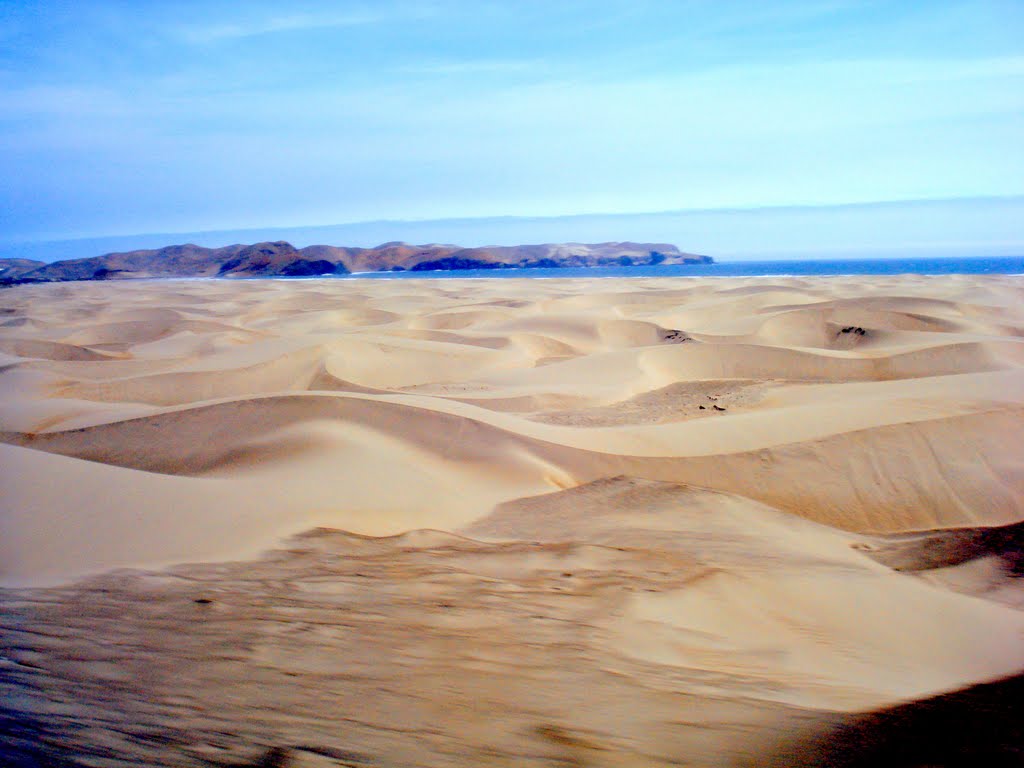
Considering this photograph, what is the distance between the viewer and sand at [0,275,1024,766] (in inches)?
91.1

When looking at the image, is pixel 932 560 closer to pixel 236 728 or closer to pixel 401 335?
pixel 236 728

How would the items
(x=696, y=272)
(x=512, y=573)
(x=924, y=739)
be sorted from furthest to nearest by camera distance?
(x=696, y=272), (x=512, y=573), (x=924, y=739)

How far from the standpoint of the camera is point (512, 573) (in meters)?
3.95

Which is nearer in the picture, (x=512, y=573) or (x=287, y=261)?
(x=512, y=573)

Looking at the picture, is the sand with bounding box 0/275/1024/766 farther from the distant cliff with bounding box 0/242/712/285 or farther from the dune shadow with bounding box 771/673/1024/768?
the distant cliff with bounding box 0/242/712/285

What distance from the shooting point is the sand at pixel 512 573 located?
2314 millimetres

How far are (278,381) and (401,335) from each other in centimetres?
527

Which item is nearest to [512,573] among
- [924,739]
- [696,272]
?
[924,739]

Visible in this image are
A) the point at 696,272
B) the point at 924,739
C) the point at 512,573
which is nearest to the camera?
the point at 924,739

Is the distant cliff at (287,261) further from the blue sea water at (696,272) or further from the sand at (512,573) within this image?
the sand at (512,573)

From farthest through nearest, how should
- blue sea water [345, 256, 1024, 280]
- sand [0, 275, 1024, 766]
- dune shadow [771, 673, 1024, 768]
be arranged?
blue sea water [345, 256, 1024, 280] → sand [0, 275, 1024, 766] → dune shadow [771, 673, 1024, 768]

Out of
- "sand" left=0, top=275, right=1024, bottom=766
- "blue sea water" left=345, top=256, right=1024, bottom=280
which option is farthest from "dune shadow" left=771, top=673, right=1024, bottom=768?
"blue sea water" left=345, top=256, right=1024, bottom=280

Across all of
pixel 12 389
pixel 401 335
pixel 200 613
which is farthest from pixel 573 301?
pixel 200 613

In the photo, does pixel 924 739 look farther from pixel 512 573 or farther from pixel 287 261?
pixel 287 261
